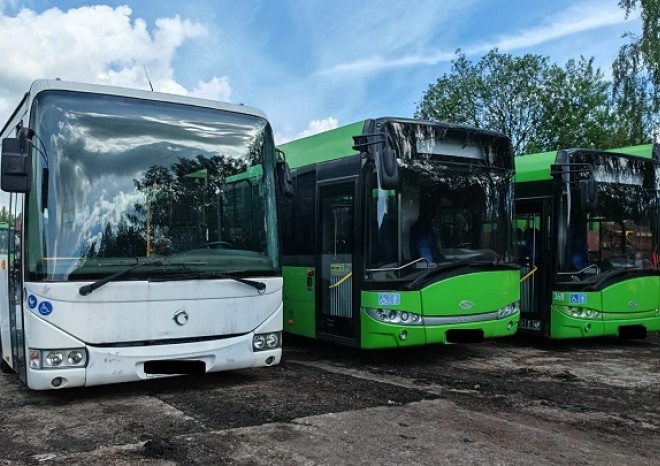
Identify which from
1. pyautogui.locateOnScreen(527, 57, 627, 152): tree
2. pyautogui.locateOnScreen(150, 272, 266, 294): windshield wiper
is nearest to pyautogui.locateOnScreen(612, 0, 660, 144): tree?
pyautogui.locateOnScreen(527, 57, 627, 152): tree

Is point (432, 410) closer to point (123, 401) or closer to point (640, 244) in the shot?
point (123, 401)

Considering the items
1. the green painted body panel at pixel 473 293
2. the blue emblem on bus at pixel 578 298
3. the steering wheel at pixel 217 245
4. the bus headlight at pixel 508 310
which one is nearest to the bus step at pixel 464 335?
the green painted body panel at pixel 473 293

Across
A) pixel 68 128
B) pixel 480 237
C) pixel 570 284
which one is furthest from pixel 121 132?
pixel 570 284

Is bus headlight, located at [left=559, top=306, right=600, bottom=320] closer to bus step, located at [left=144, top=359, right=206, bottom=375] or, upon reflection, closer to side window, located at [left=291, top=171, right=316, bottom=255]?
side window, located at [left=291, top=171, right=316, bottom=255]

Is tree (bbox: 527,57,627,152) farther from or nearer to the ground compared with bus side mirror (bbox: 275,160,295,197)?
farther from the ground

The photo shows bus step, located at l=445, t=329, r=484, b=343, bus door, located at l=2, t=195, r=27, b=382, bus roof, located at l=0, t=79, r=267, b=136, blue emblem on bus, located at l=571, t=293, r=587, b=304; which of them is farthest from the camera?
blue emblem on bus, located at l=571, t=293, r=587, b=304

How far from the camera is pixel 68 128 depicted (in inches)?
233

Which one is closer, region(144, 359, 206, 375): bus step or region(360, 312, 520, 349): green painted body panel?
region(144, 359, 206, 375): bus step

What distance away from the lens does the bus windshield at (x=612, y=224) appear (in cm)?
954

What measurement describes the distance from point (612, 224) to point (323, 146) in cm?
462

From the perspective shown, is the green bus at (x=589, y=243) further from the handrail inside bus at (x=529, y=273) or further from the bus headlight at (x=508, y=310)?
the bus headlight at (x=508, y=310)

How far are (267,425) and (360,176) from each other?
356 centimetres

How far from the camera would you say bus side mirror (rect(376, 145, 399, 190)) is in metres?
7.34

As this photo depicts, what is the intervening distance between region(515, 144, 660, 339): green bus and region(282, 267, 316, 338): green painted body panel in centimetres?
336
